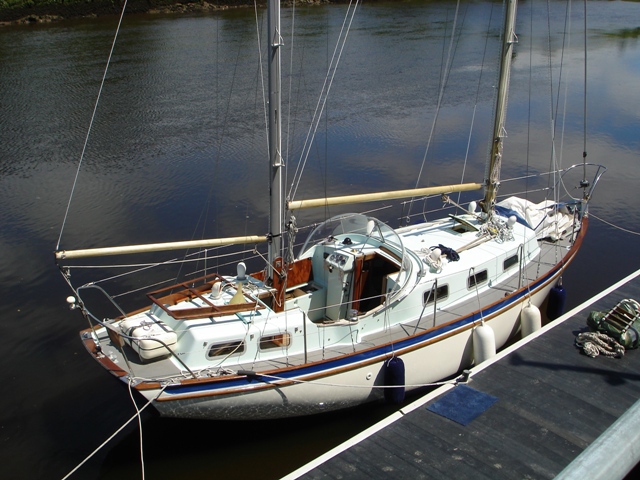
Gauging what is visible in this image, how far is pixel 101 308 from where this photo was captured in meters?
18.6

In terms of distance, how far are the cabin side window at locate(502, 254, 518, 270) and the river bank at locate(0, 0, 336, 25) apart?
2629 inches

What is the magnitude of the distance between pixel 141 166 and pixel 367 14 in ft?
179

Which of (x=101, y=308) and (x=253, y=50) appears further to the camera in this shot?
(x=253, y=50)

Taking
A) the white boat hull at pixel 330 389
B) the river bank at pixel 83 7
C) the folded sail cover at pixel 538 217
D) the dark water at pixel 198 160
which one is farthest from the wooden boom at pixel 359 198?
the river bank at pixel 83 7

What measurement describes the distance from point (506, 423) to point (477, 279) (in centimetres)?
510

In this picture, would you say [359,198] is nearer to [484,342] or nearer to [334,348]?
[334,348]

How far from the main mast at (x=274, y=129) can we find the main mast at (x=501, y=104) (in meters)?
6.86

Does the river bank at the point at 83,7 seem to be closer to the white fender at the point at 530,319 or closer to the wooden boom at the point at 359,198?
the wooden boom at the point at 359,198

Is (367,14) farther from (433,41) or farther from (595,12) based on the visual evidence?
(595,12)

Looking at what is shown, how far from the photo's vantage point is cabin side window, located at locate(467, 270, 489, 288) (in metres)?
15.8

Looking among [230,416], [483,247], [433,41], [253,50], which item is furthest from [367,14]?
[230,416]

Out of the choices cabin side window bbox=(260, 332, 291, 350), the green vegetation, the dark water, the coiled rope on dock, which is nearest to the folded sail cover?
the dark water

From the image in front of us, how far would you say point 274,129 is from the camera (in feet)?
43.5

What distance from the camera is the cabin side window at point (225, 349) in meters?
12.8
